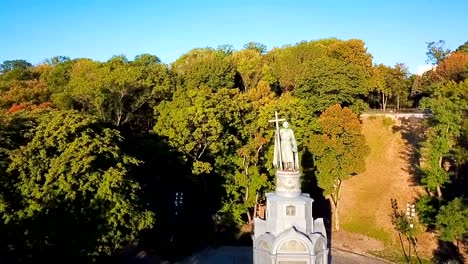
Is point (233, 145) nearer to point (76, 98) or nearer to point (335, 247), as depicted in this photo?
point (335, 247)

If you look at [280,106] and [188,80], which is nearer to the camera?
[280,106]

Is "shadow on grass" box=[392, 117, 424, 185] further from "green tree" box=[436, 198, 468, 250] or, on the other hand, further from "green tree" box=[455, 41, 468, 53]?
"green tree" box=[455, 41, 468, 53]

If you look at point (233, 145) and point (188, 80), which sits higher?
point (188, 80)

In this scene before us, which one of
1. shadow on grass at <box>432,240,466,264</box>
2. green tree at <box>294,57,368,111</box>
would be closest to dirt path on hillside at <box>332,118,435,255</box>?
shadow on grass at <box>432,240,466,264</box>

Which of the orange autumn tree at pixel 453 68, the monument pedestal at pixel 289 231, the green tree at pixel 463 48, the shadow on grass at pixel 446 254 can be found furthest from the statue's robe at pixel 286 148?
the green tree at pixel 463 48

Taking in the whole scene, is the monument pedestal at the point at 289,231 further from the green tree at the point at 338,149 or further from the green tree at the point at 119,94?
the green tree at the point at 119,94

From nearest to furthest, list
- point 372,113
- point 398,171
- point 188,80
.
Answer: point 398,171 → point 188,80 → point 372,113

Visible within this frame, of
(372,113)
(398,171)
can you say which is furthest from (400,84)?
(398,171)
